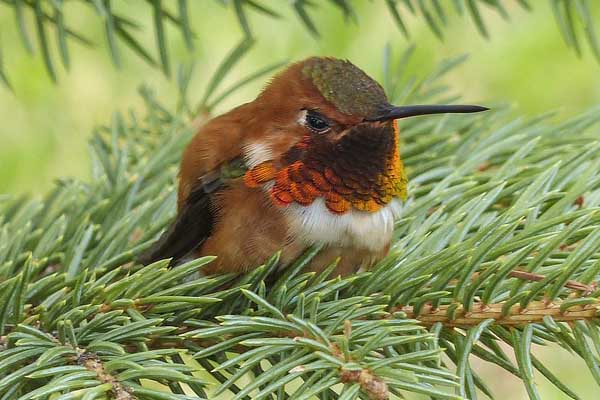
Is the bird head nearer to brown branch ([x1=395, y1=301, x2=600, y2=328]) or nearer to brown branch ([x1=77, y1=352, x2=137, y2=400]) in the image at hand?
brown branch ([x1=395, y1=301, x2=600, y2=328])

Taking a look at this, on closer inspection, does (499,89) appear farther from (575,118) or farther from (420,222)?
(420,222)

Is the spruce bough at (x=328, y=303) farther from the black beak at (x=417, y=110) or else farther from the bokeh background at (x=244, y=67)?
the bokeh background at (x=244, y=67)

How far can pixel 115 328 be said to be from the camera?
1.15 metres

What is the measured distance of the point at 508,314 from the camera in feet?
3.81

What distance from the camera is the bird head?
147 cm

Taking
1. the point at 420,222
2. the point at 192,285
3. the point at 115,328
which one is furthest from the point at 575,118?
the point at 115,328

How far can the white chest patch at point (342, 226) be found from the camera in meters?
1.43

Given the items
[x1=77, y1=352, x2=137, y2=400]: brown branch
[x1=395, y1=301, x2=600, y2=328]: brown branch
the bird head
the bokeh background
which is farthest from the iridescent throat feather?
the bokeh background

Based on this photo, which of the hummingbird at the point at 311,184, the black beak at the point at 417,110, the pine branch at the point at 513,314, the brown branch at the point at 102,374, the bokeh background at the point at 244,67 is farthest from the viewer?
the bokeh background at the point at 244,67

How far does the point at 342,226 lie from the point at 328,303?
27 cm

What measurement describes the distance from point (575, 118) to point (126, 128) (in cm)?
84

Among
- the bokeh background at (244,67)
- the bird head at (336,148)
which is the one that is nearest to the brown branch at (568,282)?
the bird head at (336,148)

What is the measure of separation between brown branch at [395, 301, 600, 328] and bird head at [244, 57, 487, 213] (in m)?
0.30


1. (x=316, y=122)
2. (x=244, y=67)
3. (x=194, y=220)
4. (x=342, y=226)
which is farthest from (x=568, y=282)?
(x=244, y=67)
